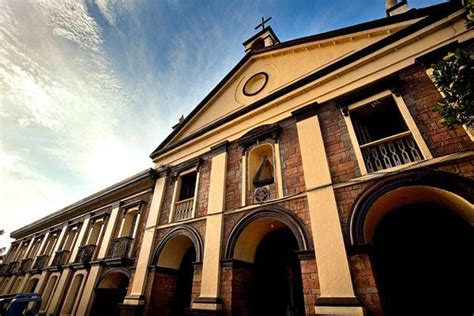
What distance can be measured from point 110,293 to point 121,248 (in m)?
2.38

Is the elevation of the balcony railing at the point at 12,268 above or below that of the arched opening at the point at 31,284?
above

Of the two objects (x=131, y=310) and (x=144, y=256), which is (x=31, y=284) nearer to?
(x=144, y=256)

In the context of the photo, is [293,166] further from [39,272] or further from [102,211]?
[39,272]

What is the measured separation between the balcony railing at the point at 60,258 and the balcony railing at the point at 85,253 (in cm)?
159

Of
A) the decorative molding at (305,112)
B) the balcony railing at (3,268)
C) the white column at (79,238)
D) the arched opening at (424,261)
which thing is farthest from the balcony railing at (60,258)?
the arched opening at (424,261)

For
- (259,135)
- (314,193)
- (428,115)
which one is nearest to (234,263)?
(314,193)

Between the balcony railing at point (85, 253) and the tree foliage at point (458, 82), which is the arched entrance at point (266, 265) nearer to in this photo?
the tree foliage at point (458, 82)

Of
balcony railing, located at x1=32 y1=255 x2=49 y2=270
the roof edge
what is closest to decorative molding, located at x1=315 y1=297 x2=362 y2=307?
the roof edge

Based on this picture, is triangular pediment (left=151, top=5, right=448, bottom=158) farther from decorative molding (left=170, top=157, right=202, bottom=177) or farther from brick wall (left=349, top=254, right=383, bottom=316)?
brick wall (left=349, top=254, right=383, bottom=316)

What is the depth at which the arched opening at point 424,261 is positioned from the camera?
452 cm

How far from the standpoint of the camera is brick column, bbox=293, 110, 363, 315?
457 centimetres

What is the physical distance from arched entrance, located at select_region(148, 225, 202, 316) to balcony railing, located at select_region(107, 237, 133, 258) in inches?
103

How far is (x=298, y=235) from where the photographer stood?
18.7ft

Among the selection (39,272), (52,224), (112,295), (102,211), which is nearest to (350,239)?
(112,295)
